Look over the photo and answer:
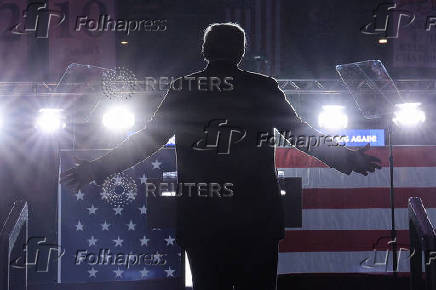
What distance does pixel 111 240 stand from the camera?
6.59 metres

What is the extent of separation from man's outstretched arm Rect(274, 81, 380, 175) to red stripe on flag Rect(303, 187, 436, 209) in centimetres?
530

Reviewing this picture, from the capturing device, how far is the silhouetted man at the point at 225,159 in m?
1.59

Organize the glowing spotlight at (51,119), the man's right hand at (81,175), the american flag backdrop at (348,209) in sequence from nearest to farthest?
the man's right hand at (81,175) < the american flag backdrop at (348,209) < the glowing spotlight at (51,119)

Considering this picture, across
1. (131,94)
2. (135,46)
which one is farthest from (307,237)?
(135,46)

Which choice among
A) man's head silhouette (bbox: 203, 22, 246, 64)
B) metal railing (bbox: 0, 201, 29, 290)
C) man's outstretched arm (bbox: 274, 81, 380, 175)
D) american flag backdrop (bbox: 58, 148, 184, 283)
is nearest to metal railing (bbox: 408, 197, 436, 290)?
man's outstretched arm (bbox: 274, 81, 380, 175)

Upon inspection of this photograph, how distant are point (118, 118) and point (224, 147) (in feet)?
18.3

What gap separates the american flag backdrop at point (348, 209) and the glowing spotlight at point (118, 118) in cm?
203

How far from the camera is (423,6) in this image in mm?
8016

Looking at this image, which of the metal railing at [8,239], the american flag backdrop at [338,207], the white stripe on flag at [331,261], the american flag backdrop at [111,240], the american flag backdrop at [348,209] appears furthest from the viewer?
the american flag backdrop at [348,209]

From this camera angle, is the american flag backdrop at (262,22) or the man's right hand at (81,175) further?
the american flag backdrop at (262,22)

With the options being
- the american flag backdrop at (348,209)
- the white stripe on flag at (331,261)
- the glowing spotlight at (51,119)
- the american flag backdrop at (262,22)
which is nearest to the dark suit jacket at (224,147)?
the american flag backdrop at (348,209)

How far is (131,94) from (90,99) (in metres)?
0.54

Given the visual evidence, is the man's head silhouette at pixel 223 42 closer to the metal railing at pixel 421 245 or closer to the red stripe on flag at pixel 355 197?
the metal railing at pixel 421 245

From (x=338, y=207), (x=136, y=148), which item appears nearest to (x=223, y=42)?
(x=136, y=148)
